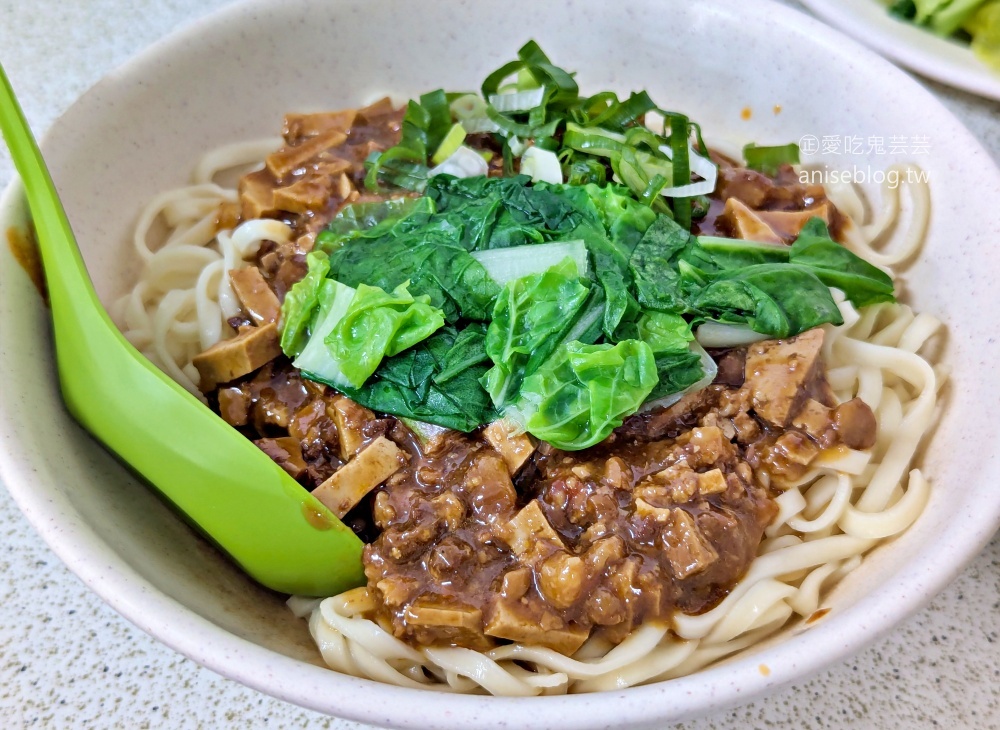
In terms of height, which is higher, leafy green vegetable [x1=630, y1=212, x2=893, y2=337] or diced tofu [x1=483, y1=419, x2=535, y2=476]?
leafy green vegetable [x1=630, y1=212, x2=893, y2=337]

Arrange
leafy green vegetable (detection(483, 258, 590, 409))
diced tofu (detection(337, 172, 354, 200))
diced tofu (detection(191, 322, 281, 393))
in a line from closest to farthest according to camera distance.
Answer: leafy green vegetable (detection(483, 258, 590, 409)) → diced tofu (detection(191, 322, 281, 393)) → diced tofu (detection(337, 172, 354, 200))

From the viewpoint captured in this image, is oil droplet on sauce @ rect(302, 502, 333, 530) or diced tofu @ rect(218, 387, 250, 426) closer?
oil droplet on sauce @ rect(302, 502, 333, 530)

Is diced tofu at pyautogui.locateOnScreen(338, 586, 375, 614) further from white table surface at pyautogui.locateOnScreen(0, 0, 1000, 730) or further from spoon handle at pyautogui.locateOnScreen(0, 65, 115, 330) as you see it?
spoon handle at pyautogui.locateOnScreen(0, 65, 115, 330)

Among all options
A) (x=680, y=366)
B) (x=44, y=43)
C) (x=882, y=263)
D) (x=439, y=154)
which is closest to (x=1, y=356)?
(x=439, y=154)

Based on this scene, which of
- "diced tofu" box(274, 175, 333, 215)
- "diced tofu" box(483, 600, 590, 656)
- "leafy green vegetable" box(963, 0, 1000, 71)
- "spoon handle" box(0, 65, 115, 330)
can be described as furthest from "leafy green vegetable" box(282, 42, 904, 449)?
"leafy green vegetable" box(963, 0, 1000, 71)

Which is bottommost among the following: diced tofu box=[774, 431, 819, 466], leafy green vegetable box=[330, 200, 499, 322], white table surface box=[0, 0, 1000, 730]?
white table surface box=[0, 0, 1000, 730]

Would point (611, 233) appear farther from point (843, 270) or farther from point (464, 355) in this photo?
point (843, 270)
